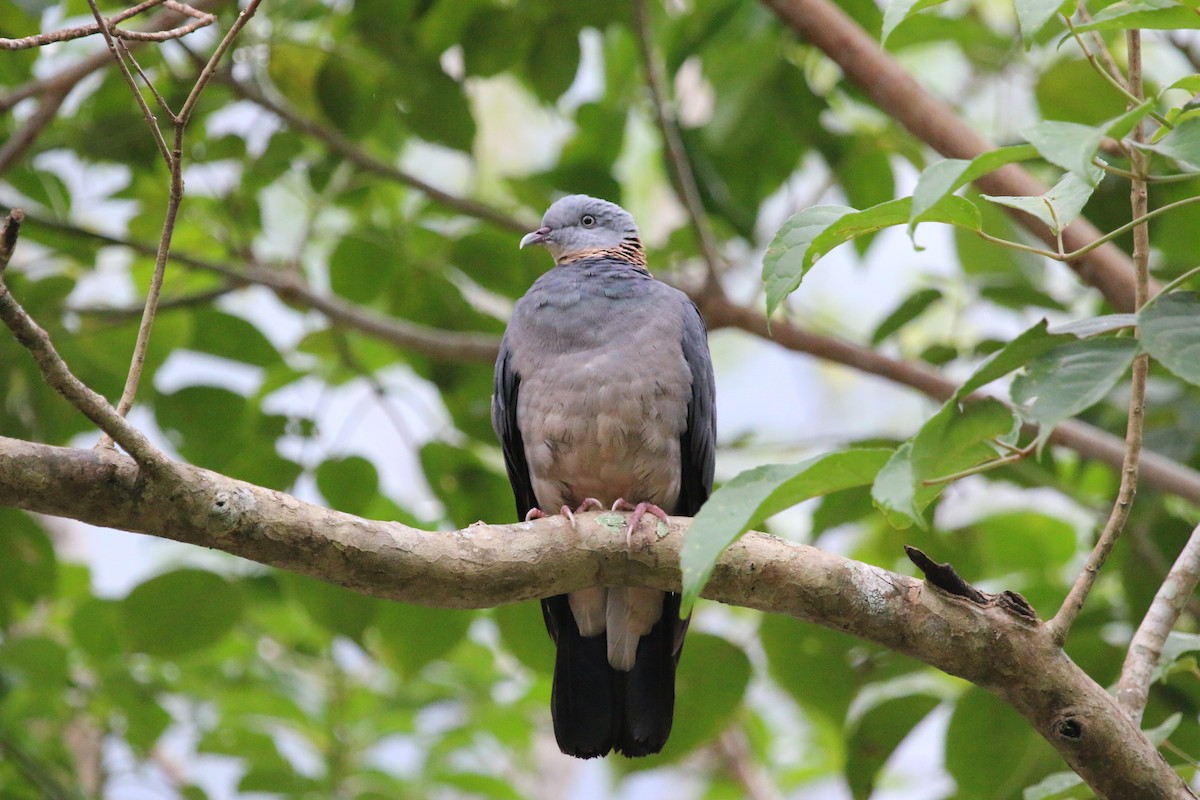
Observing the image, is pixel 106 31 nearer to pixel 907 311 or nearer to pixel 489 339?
pixel 489 339

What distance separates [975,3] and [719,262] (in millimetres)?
2164

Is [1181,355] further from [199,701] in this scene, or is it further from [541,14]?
[199,701]

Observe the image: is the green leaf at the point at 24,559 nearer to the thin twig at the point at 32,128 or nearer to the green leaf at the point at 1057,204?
the thin twig at the point at 32,128

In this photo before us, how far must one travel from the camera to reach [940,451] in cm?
140

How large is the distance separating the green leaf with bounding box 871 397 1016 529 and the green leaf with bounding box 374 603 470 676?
2212 millimetres

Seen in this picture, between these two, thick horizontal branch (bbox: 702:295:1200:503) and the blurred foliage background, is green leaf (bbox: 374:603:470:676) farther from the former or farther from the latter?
thick horizontal branch (bbox: 702:295:1200:503)

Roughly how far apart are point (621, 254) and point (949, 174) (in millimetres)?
2709

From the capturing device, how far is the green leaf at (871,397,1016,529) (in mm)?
1323

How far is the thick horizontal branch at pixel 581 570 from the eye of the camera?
1.78 meters

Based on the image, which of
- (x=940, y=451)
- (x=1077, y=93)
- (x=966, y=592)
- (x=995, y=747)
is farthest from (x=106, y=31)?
(x=1077, y=93)

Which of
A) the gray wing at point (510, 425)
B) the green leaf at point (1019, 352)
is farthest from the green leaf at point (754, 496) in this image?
the gray wing at point (510, 425)

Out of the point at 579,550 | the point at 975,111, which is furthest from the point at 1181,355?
the point at 975,111

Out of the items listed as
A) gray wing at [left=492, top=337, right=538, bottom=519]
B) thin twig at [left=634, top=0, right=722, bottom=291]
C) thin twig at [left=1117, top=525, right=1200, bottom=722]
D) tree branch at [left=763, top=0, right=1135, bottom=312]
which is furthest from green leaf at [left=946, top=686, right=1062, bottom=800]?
thin twig at [left=634, top=0, right=722, bottom=291]

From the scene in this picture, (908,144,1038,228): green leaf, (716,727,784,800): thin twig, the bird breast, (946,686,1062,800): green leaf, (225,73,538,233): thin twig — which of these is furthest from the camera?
(716,727,784,800): thin twig
